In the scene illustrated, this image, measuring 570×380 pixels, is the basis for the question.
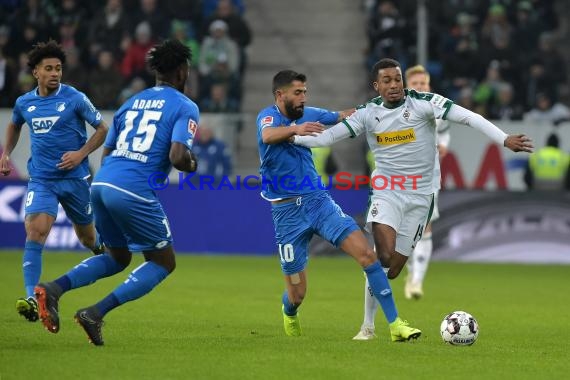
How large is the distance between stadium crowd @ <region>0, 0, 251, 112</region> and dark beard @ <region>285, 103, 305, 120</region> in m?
11.9

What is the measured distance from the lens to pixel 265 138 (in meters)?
9.80

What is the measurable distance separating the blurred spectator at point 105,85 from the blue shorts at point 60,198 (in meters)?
10.6

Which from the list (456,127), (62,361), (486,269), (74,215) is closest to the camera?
(62,361)

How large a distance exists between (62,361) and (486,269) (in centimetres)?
1123

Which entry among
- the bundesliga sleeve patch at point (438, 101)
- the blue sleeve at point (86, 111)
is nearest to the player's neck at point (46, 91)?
the blue sleeve at point (86, 111)

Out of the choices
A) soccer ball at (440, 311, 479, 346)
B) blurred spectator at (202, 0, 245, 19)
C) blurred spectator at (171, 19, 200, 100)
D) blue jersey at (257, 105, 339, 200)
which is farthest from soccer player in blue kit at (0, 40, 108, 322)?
blurred spectator at (202, 0, 245, 19)

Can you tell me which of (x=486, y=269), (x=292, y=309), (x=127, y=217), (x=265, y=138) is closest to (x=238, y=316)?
(x=292, y=309)

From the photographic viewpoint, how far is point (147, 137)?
28.9 feet

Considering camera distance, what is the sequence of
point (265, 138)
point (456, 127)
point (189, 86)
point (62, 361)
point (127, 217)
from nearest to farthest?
point (62, 361) → point (127, 217) → point (265, 138) → point (456, 127) → point (189, 86)

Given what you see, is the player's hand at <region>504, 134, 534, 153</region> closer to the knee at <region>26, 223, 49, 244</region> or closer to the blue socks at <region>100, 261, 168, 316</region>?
the blue socks at <region>100, 261, 168, 316</region>

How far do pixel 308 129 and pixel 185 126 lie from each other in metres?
1.16

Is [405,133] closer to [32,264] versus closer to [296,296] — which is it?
[296,296]

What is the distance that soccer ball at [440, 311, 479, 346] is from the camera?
948cm

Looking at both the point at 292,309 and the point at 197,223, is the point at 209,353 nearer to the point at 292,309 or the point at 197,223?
the point at 292,309
